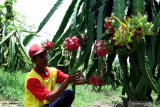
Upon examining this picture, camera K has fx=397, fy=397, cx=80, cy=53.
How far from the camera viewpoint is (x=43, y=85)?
324 cm

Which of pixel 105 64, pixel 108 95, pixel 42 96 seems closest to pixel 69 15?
pixel 105 64

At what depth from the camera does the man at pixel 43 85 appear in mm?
3023

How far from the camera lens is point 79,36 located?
280 centimetres

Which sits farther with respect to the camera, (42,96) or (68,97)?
(68,97)

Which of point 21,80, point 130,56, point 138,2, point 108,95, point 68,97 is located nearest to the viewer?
point 138,2

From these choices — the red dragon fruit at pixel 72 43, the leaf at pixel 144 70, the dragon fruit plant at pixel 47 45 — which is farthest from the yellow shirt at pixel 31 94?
the leaf at pixel 144 70

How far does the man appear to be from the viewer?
119 inches

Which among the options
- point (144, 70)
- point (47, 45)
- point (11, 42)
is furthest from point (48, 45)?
point (11, 42)

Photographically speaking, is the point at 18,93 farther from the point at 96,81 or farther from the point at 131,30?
the point at 131,30

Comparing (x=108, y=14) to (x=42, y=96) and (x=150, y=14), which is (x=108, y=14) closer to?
(x=150, y=14)

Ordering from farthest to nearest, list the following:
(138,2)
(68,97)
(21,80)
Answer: (21,80) → (68,97) → (138,2)

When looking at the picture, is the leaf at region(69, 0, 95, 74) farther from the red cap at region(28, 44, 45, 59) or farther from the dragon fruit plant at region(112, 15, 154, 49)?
the dragon fruit plant at region(112, 15, 154, 49)

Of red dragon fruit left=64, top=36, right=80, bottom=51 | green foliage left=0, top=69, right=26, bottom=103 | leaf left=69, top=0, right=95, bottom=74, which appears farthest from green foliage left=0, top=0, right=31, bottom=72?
red dragon fruit left=64, top=36, right=80, bottom=51

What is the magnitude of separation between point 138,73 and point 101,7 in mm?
554
